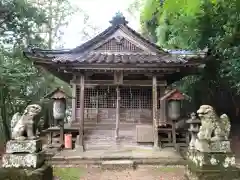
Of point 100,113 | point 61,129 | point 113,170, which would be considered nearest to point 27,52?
point 61,129

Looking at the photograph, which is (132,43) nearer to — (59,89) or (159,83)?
(159,83)

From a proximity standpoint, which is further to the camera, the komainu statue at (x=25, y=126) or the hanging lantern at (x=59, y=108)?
the hanging lantern at (x=59, y=108)

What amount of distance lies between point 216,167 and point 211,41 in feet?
28.1

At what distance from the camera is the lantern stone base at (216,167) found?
17.7 ft

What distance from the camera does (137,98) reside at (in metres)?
13.1

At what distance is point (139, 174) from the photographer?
767 centimetres

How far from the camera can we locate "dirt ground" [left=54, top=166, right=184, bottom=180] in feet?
23.5

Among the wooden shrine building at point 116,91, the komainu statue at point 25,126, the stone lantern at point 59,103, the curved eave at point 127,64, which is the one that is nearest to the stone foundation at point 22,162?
the komainu statue at point 25,126

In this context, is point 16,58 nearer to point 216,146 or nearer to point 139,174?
point 139,174

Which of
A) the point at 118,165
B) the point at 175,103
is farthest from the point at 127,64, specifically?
the point at 118,165

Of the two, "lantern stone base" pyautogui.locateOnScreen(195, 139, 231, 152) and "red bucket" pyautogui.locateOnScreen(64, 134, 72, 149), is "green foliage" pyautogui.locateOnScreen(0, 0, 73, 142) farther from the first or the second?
"lantern stone base" pyautogui.locateOnScreen(195, 139, 231, 152)

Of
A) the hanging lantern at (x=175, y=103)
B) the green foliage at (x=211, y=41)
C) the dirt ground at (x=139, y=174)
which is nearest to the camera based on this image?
the dirt ground at (x=139, y=174)

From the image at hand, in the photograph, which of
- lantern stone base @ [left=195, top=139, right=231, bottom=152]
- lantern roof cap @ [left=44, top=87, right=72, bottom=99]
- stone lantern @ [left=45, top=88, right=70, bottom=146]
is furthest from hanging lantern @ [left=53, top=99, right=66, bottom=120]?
lantern stone base @ [left=195, top=139, right=231, bottom=152]

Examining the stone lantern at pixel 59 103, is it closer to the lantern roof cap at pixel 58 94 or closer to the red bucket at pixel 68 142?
the lantern roof cap at pixel 58 94
